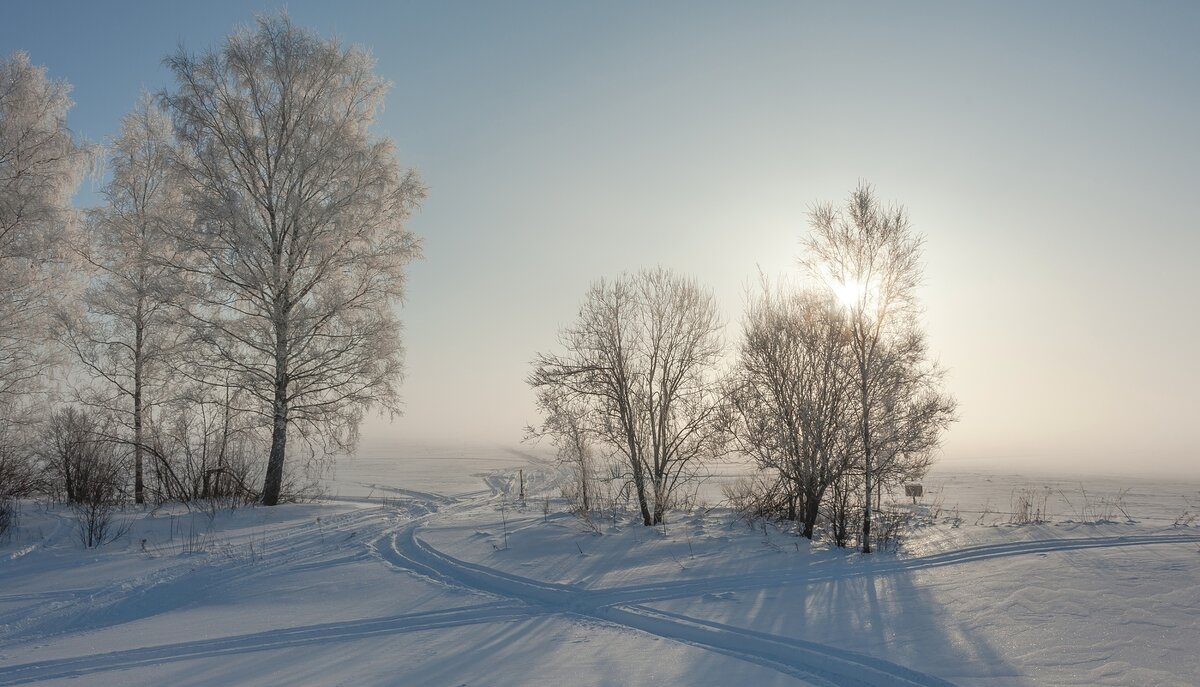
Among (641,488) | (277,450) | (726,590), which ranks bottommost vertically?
(726,590)

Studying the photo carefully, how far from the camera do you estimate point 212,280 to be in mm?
14797

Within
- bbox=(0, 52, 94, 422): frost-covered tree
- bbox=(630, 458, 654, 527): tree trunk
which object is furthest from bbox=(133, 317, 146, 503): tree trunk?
bbox=(630, 458, 654, 527): tree trunk

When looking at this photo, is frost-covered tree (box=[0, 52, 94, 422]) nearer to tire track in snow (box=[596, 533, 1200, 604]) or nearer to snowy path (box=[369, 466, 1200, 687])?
snowy path (box=[369, 466, 1200, 687])

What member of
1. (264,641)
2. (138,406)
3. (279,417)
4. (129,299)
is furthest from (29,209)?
(264,641)

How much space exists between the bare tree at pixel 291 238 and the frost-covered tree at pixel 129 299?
4.91 ft

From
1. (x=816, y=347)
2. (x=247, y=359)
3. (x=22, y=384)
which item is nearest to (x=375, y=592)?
(x=247, y=359)

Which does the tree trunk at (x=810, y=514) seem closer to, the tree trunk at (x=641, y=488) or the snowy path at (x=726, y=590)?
the snowy path at (x=726, y=590)

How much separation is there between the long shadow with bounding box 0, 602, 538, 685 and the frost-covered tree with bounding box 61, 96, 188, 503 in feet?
36.5

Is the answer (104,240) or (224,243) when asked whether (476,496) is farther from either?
(104,240)

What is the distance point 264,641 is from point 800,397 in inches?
419

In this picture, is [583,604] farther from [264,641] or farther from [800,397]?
[800,397]

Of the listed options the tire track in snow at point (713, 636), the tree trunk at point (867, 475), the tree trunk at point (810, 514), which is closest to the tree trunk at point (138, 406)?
the tire track in snow at point (713, 636)

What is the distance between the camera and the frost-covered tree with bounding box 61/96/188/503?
52.0 ft

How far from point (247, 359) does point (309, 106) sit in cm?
651
